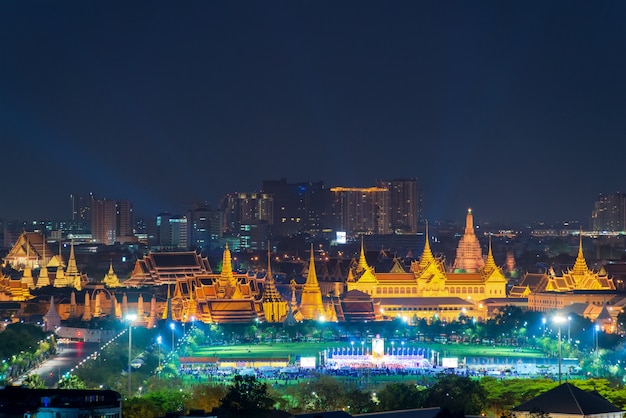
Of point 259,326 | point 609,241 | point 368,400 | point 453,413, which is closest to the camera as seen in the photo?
point 453,413

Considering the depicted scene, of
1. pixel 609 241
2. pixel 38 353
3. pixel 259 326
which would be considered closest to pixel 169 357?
pixel 38 353

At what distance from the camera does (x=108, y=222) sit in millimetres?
187375

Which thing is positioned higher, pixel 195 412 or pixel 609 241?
pixel 609 241

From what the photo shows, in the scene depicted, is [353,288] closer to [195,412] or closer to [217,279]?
[217,279]

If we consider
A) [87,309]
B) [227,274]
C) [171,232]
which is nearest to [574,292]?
[227,274]

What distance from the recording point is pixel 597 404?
43031mm

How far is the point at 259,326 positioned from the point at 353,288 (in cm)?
1856

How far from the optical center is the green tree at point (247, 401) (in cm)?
4350

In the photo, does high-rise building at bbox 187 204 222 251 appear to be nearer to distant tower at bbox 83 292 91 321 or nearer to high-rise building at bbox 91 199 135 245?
high-rise building at bbox 91 199 135 245

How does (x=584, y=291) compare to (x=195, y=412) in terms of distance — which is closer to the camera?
(x=195, y=412)

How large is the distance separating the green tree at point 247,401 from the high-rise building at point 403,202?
486 ft

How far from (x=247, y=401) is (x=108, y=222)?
144174 millimetres

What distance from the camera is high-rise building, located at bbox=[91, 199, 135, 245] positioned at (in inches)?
7328

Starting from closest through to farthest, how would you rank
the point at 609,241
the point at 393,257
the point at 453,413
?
the point at 453,413, the point at 393,257, the point at 609,241
